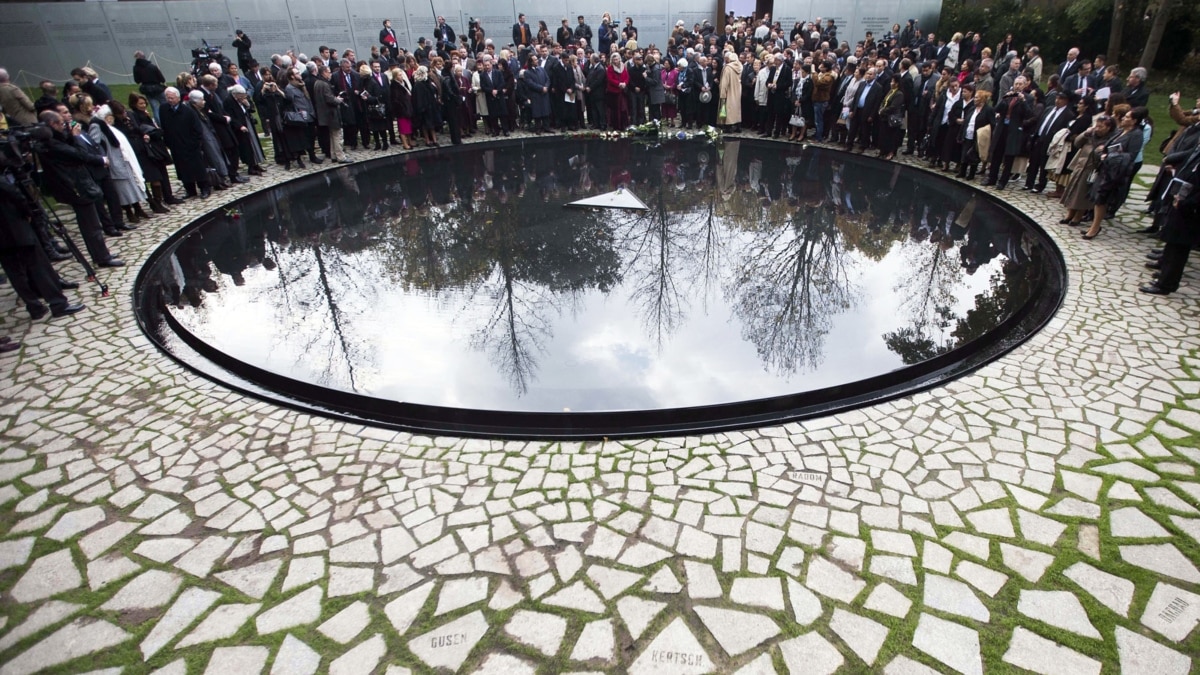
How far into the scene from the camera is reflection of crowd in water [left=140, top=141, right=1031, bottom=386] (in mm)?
7573

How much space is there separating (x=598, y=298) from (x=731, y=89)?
37.7 feet

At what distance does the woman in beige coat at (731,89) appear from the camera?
52.9 feet

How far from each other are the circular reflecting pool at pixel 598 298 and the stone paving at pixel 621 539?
524 mm

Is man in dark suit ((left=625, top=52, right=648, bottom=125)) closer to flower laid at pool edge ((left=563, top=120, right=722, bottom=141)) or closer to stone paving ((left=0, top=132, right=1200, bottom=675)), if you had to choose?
→ flower laid at pool edge ((left=563, top=120, right=722, bottom=141))

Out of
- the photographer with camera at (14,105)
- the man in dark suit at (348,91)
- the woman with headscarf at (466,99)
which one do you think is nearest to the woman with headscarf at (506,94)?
→ the woman with headscarf at (466,99)

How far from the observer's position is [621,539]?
379cm

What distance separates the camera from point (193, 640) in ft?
10.6

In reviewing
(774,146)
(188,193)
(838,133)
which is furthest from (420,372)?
(838,133)

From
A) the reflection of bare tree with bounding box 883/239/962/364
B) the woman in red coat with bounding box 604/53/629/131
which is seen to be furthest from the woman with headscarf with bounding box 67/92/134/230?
the woman in red coat with bounding box 604/53/629/131

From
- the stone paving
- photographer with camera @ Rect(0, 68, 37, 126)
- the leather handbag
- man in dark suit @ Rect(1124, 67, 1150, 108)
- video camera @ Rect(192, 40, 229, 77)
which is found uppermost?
video camera @ Rect(192, 40, 229, 77)

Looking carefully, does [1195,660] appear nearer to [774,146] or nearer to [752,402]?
[752,402]

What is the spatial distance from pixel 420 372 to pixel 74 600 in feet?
9.57

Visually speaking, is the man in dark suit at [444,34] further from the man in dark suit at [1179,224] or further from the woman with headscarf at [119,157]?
the man in dark suit at [1179,224]

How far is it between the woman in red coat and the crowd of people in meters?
0.04
